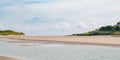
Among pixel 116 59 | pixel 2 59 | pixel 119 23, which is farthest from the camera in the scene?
pixel 119 23

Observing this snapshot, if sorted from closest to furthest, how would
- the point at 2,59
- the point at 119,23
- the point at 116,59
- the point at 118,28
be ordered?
the point at 116,59 < the point at 2,59 < the point at 118,28 < the point at 119,23

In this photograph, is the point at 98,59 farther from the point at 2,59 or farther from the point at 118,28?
the point at 118,28

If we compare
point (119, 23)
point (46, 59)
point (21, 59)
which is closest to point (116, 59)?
point (46, 59)

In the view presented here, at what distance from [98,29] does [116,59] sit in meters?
88.8

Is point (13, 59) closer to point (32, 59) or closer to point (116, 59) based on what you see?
point (32, 59)

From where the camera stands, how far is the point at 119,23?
11212cm

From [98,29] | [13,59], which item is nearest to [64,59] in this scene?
[13,59]

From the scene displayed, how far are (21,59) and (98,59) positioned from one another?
7136mm

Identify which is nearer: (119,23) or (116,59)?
(116,59)

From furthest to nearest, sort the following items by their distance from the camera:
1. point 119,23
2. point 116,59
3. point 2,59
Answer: point 119,23, point 2,59, point 116,59

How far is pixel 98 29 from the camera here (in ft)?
373

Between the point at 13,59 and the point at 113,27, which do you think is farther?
the point at 113,27

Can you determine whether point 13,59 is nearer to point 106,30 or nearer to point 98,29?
point 106,30

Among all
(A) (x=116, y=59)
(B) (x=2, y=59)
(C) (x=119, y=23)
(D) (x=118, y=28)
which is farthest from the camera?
(C) (x=119, y=23)
